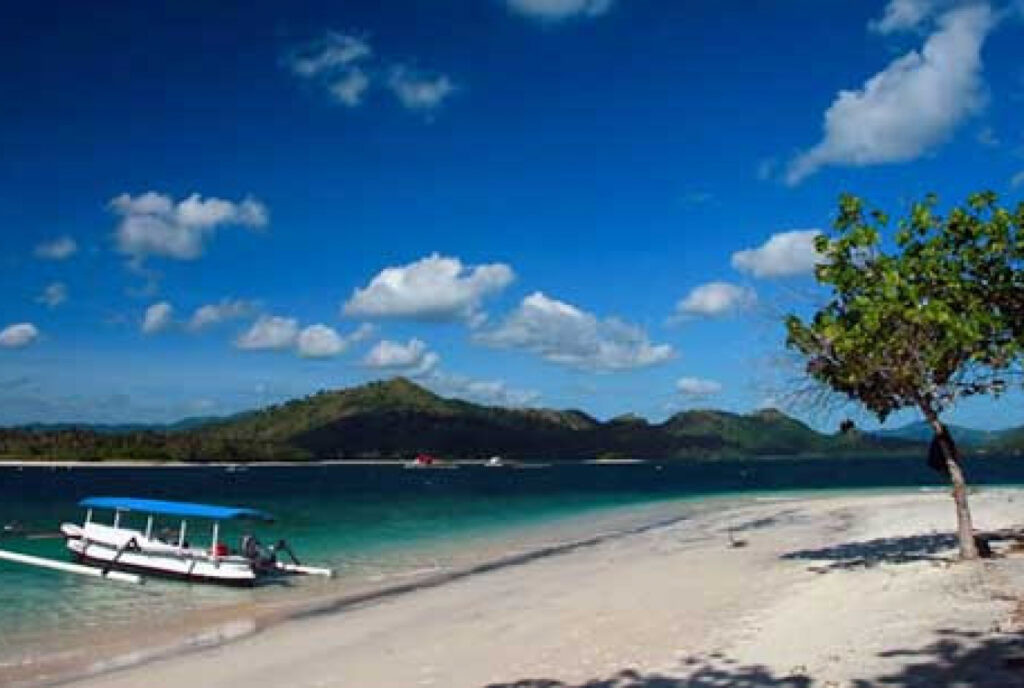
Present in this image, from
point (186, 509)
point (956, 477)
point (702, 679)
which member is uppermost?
point (956, 477)

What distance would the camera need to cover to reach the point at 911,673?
13344mm

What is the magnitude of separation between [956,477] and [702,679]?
40.4ft

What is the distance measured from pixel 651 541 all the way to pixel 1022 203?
98.2 ft

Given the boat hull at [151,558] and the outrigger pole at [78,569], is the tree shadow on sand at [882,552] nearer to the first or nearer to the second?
the boat hull at [151,558]

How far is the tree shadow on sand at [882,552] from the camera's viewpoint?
27.7m

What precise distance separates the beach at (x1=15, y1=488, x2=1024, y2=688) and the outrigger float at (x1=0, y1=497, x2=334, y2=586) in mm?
5572

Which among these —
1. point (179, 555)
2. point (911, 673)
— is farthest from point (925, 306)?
point (179, 555)

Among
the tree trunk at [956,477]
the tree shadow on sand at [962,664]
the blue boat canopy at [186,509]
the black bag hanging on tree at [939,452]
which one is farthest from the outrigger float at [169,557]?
the tree shadow on sand at [962,664]

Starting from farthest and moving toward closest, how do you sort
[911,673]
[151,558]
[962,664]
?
1. [151,558]
2. [962,664]
3. [911,673]

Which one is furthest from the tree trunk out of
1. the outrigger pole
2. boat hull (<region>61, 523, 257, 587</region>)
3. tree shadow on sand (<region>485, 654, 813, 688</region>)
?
the outrigger pole

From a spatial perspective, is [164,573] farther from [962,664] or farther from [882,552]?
[962,664]

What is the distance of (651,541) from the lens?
48.5 m

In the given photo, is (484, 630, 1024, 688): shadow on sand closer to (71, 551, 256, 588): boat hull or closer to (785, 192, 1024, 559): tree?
(785, 192, 1024, 559): tree

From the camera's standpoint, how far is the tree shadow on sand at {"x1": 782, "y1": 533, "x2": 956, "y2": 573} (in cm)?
2769
